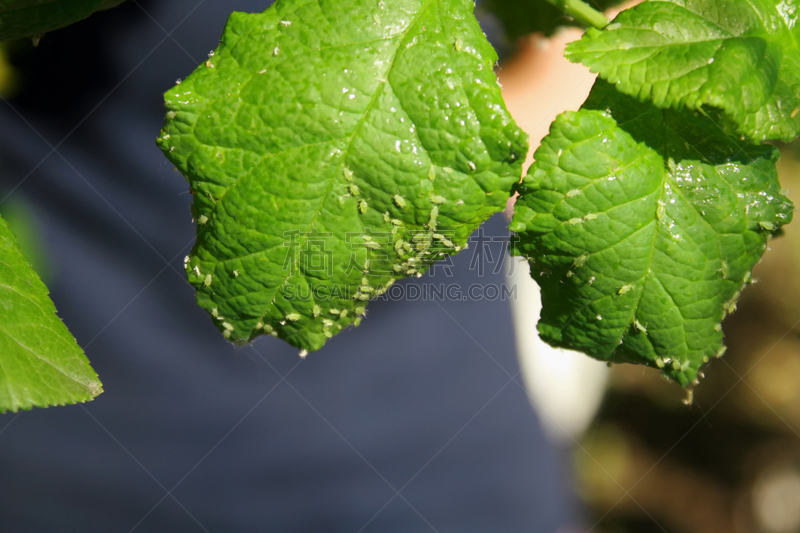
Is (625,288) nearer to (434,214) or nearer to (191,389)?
(434,214)

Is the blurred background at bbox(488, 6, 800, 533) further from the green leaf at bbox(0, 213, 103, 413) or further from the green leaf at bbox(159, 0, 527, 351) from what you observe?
the green leaf at bbox(0, 213, 103, 413)

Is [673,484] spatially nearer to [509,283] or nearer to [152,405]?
[509,283]

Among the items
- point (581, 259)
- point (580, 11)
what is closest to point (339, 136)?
point (581, 259)

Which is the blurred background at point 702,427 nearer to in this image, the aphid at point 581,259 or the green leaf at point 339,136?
the aphid at point 581,259

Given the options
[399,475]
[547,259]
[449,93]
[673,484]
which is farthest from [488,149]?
[673,484]

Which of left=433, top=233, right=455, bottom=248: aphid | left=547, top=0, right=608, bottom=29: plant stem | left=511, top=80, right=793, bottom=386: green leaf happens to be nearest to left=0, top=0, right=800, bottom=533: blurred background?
left=547, top=0, right=608, bottom=29: plant stem

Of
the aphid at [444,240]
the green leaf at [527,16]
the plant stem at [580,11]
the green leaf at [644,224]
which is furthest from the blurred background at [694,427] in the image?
the aphid at [444,240]
